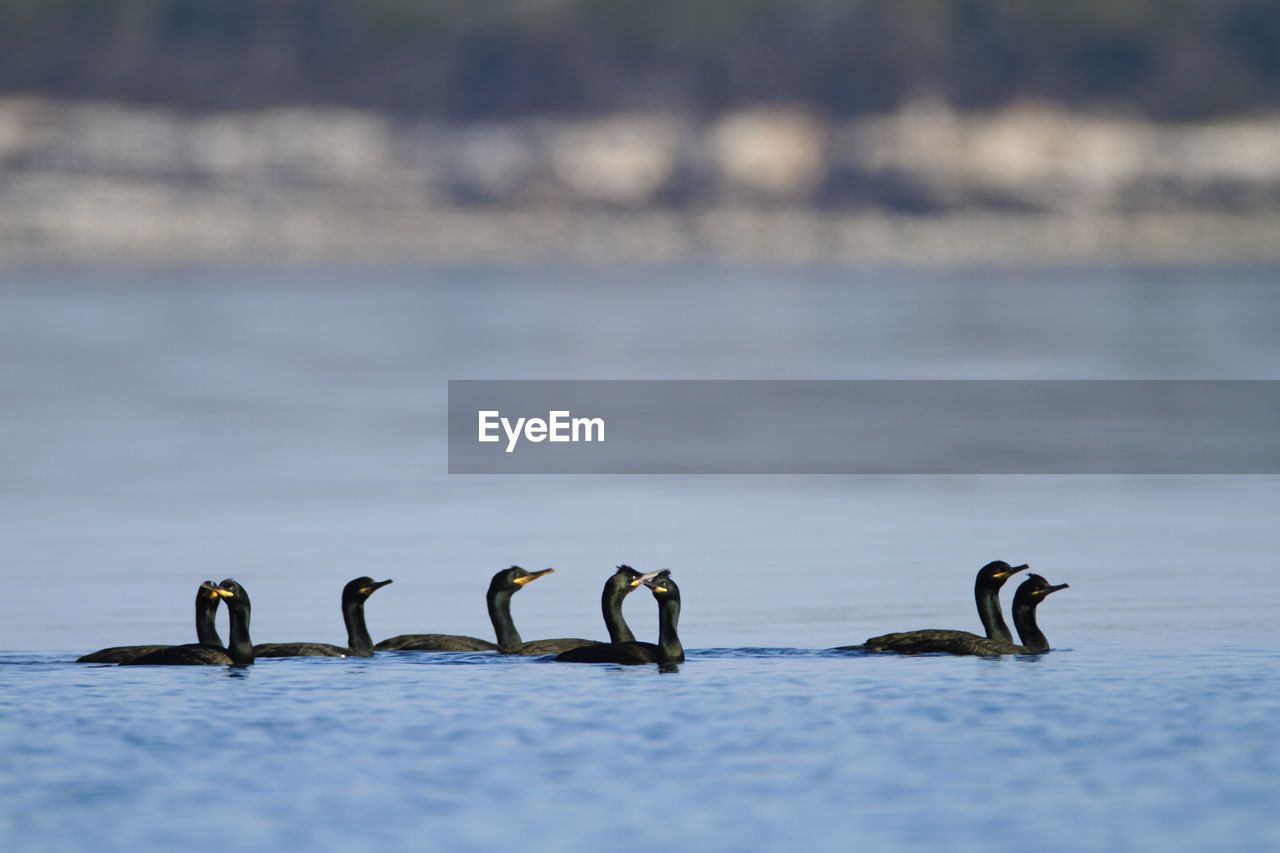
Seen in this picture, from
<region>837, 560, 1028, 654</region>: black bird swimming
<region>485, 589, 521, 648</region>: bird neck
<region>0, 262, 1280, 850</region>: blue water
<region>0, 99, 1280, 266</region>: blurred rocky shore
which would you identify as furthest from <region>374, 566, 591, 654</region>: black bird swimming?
<region>0, 99, 1280, 266</region>: blurred rocky shore

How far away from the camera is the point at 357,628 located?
16.7 meters

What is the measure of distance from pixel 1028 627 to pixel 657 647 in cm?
249

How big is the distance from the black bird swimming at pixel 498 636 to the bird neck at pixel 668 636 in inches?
41.7

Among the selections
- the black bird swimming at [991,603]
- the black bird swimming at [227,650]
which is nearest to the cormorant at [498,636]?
the black bird swimming at [227,650]

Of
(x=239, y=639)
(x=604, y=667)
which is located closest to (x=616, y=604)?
(x=604, y=667)

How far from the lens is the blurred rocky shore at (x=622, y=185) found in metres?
115

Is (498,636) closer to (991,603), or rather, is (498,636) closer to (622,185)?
(991,603)

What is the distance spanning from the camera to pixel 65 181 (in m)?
112

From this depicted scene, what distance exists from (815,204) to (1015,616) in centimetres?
10410

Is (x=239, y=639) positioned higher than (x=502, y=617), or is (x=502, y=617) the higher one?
(x=502, y=617)

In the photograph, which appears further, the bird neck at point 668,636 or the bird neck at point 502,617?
the bird neck at point 502,617

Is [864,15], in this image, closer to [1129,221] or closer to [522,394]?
[1129,221]

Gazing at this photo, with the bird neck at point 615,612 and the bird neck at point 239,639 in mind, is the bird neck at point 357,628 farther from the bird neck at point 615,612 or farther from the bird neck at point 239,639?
the bird neck at point 615,612

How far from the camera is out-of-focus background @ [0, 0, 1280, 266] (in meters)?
116
